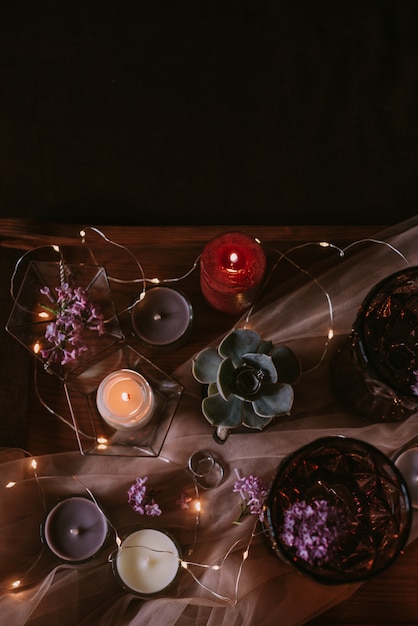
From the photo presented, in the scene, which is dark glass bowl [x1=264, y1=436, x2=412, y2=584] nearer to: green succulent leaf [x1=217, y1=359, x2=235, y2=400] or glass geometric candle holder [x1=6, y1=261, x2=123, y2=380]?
green succulent leaf [x1=217, y1=359, x2=235, y2=400]

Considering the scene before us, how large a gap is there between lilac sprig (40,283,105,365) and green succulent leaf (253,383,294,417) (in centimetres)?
22

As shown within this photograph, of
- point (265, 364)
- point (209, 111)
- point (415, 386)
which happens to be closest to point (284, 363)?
point (265, 364)

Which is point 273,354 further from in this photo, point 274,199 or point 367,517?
point 274,199

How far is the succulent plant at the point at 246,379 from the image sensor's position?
584 mm

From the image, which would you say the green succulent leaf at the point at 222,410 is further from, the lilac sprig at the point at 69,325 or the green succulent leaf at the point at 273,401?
the lilac sprig at the point at 69,325

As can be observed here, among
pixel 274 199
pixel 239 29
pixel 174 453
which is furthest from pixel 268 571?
pixel 239 29

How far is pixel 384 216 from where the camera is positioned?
3.35 feet

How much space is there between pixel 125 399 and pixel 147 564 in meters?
0.18

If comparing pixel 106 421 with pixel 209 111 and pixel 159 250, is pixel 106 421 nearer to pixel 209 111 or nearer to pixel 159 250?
pixel 159 250

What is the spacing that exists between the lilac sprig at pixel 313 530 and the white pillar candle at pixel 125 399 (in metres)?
0.20

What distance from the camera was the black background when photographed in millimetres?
1033

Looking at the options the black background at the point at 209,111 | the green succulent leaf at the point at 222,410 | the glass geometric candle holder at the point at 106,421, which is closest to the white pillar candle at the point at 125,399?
the glass geometric candle holder at the point at 106,421

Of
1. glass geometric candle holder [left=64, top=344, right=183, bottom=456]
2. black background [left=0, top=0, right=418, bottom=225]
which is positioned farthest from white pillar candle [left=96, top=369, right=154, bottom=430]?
black background [left=0, top=0, right=418, bottom=225]

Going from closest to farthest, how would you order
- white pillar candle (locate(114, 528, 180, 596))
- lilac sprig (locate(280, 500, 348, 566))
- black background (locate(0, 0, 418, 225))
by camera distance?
lilac sprig (locate(280, 500, 348, 566)), white pillar candle (locate(114, 528, 180, 596)), black background (locate(0, 0, 418, 225))
